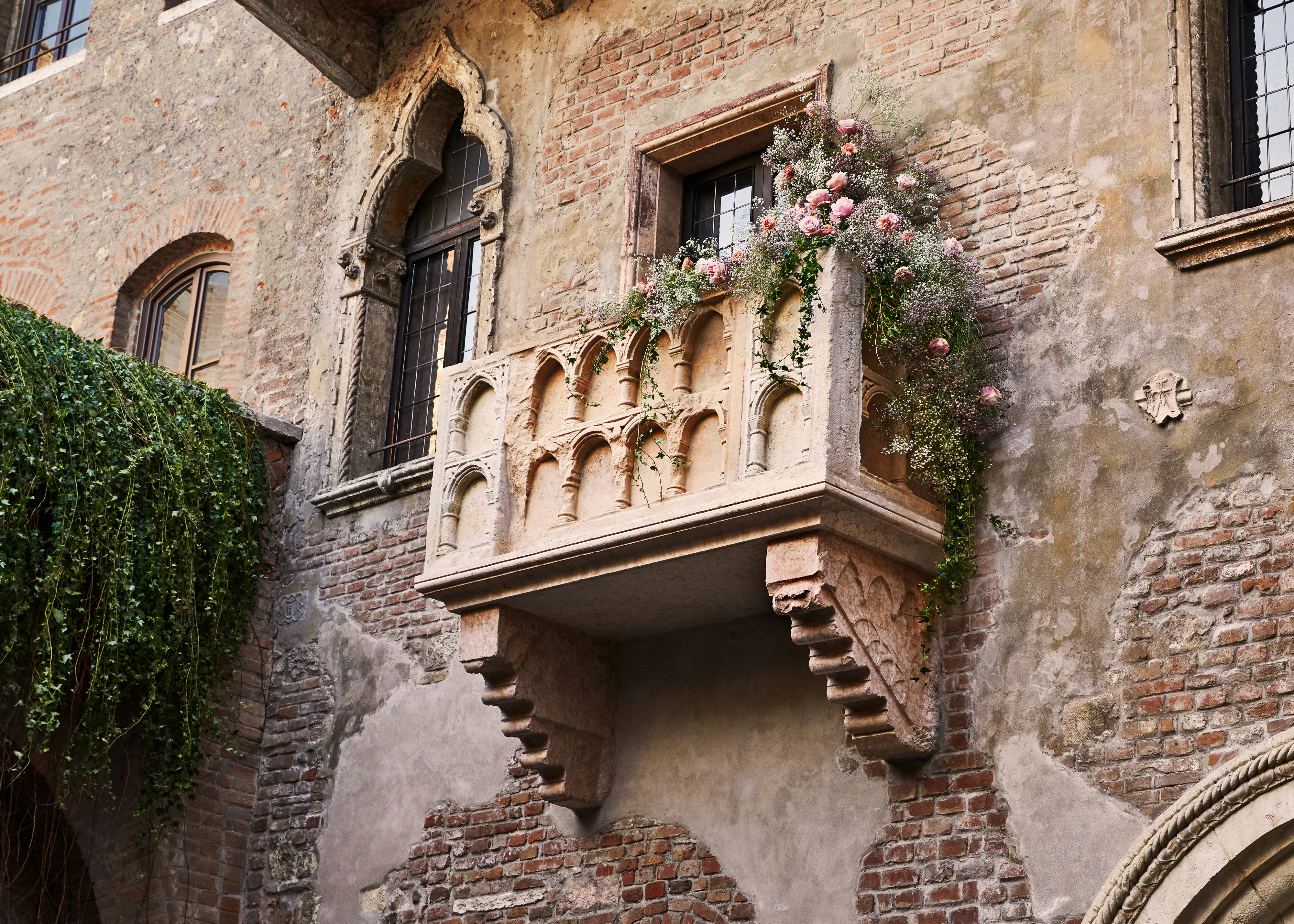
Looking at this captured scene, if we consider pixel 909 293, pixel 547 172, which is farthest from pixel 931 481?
pixel 547 172

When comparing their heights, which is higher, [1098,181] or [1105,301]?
[1098,181]

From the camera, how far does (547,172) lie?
897cm

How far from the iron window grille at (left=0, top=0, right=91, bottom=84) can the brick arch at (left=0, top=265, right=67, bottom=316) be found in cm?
177

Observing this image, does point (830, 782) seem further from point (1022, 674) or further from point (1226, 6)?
point (1226, 6)

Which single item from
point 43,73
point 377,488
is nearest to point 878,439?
point 377,488

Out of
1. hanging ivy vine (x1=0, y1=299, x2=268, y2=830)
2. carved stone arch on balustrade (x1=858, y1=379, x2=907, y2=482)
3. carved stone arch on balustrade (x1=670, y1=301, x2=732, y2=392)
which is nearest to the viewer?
carved stone arch on balustrade (x1=858, y1=379, x2=907, y2=482)

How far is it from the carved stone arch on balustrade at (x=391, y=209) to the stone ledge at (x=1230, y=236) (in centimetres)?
397

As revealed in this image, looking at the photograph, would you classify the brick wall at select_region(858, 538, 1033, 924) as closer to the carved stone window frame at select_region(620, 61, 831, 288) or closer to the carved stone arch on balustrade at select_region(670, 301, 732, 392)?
the carved stone arch on balustrade at select_region(670, 301, 732, 392)

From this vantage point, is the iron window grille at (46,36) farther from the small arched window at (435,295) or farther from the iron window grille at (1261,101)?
the iron window grille at (1261,101)

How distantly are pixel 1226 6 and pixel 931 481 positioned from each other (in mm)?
2411

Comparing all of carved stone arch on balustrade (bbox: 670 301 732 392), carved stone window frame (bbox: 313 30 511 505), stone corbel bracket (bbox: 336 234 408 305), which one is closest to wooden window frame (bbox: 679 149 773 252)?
carved stone window frame (bbox: 313 30 511 505)

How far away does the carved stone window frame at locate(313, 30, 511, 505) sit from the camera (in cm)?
909

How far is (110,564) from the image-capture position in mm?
8008

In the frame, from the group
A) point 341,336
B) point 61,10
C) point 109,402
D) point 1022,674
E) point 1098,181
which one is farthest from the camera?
point 61,10
